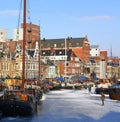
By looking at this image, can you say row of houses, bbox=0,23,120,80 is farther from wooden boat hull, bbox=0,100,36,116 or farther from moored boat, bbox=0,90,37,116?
wooden boat hull, bbox=0,100,36,116

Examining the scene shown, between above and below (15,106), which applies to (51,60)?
above

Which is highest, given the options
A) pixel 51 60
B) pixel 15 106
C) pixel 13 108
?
pixel 51 60

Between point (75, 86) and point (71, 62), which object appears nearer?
point (75, 86)

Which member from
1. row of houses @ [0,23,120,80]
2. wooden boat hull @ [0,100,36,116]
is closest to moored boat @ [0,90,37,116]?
wooden boat hull @ [0,100,36,116]

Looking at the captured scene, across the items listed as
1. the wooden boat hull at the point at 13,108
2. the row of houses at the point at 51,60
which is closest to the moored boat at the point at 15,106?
the wooden boat hull at the point at 13,108

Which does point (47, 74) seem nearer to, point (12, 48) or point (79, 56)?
point (12, 48)

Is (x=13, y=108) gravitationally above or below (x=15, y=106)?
below

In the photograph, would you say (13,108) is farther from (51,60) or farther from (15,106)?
(51,60)

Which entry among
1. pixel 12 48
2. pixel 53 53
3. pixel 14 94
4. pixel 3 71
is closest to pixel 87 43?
pixel 53 53

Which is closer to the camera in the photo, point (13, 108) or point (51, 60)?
point (13, 108)

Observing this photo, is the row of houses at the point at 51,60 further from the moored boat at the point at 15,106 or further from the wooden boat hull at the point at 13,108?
the wooden boat hull at the point at 13,108

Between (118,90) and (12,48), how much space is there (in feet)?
363

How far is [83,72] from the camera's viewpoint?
18300cm

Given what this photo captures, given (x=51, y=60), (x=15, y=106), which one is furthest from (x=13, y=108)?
(x=51, y=60)
